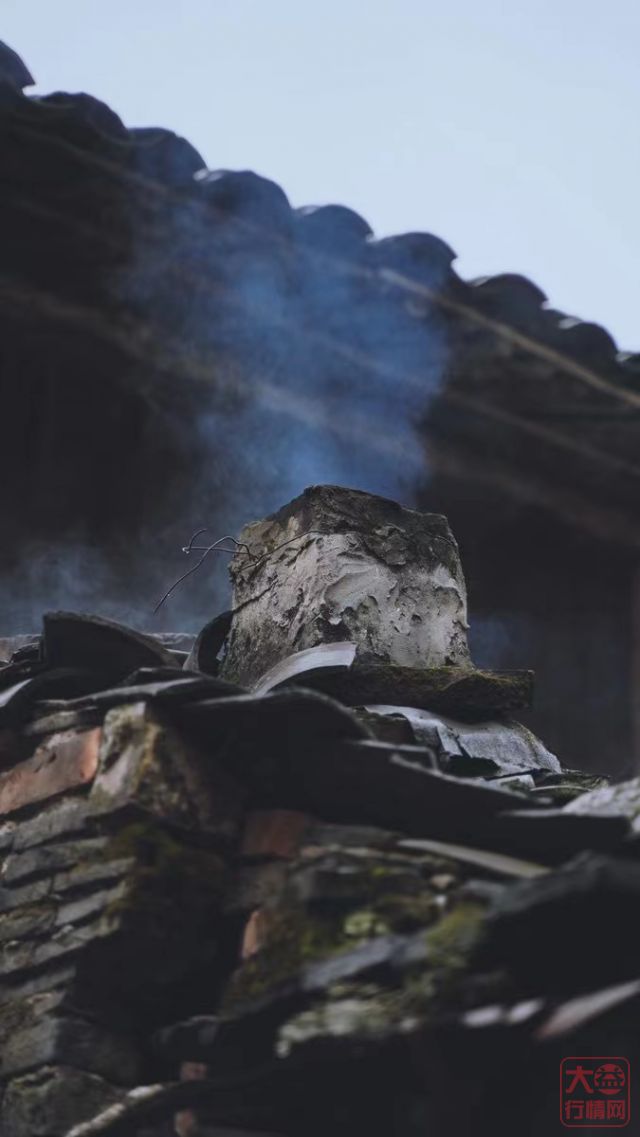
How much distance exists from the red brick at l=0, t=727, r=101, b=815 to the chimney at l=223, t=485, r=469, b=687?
1344 millimetres

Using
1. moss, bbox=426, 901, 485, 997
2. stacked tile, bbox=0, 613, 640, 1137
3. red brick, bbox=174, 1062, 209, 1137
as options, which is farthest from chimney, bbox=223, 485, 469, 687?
moss, bbox=426, 901, 485, 997

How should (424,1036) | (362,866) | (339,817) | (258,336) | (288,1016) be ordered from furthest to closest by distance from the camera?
1. (258,336)
2. (339,817)
3. (362,866)
4. (288,1016)
5. (424,1036)

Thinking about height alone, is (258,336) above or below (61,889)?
above

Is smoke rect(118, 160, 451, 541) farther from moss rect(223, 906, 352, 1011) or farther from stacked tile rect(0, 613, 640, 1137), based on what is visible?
moss rect(223, 906, 352, 1011)

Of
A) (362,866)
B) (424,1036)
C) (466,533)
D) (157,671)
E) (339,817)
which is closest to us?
(424,1036)

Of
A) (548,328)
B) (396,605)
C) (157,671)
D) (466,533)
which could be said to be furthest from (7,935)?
(466,533)

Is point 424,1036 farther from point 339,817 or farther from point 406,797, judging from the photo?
point 339,817

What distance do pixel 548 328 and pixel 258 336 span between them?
1.61 meters

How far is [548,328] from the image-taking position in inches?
302

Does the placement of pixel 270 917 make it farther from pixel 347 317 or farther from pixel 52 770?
pixel 347 317

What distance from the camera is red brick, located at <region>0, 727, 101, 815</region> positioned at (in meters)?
4.43

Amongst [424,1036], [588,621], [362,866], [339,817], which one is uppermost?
[588,621]

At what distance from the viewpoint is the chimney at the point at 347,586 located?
596cm

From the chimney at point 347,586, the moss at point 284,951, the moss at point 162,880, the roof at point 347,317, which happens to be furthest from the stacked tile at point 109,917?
the roof at point 347,317
